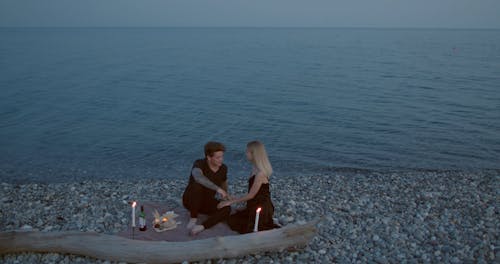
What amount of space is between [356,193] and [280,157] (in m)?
7.88

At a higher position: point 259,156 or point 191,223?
point 259,156

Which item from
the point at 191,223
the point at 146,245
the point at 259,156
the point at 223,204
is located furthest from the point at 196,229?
the point at 259,156

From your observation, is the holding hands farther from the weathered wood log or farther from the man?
the weathered wood log

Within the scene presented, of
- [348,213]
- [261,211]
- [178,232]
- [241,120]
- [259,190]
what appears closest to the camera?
[261,211]

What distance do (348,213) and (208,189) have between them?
4.16 metres

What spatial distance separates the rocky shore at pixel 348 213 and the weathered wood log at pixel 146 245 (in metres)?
0.22

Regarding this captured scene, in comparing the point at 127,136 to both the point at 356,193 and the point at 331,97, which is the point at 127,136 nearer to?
the point at 356,193

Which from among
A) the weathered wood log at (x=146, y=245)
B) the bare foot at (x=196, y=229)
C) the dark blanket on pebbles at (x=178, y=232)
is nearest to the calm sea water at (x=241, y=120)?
the dark blanket on pebbles at (x=178, y=232)

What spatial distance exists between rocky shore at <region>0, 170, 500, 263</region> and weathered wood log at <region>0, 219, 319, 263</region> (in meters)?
0.22

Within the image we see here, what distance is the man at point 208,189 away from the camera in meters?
9.92

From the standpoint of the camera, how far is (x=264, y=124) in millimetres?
29297

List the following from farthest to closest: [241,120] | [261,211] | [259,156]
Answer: [241,120], [261,211], [259,156]

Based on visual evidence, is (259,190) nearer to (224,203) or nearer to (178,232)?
(224,203)

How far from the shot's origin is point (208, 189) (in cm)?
1034
